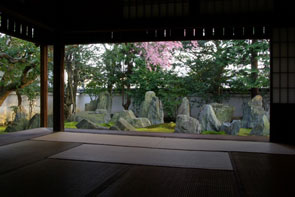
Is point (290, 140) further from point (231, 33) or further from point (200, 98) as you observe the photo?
point (200, 98)

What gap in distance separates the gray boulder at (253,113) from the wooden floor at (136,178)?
14.8 ft

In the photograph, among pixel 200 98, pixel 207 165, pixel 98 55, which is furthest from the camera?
pixel 200 98

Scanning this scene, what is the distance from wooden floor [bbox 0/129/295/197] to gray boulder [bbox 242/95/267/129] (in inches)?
177

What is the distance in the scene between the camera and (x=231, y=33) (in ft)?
13.5

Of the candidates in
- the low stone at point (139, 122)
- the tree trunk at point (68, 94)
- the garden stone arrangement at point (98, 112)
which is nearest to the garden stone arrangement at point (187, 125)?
the low stone at point (139, 122)

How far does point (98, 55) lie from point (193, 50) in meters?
3.48

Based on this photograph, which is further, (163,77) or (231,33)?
(163,77)

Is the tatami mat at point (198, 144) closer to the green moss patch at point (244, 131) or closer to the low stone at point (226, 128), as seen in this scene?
the low stone at point (226, 128)

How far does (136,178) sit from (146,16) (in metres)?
2.89

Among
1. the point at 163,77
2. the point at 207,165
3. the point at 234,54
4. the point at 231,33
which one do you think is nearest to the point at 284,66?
the point at 231,33

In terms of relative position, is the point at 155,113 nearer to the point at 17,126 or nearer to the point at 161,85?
the point at 161,85

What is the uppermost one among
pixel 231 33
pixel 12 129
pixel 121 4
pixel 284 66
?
pixel 121 4

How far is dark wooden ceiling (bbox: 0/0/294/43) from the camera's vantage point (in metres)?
3.67

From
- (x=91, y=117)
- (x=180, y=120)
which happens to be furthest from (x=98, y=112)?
(x=180, y=120)
